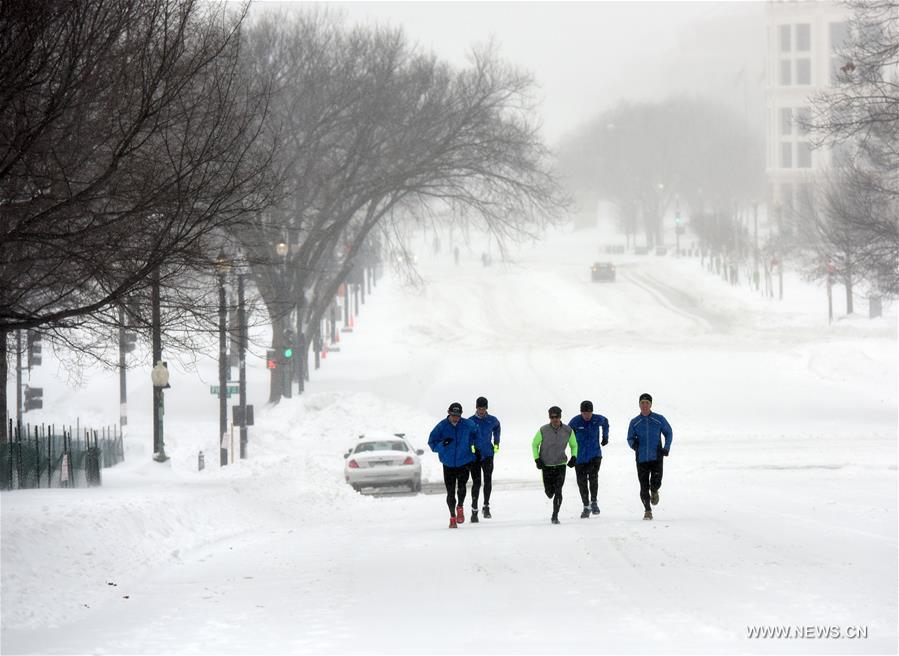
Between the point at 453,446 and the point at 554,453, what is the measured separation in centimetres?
135

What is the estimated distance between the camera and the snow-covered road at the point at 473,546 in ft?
39.8

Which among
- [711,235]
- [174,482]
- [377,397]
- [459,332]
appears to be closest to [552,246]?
[711,235]

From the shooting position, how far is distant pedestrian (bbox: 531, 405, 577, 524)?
19.4m

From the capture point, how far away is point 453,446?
63.2 feet

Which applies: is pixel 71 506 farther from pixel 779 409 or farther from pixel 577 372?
pixel 577 372

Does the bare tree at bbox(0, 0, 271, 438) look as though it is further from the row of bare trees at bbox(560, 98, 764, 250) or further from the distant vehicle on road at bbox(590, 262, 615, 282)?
the row of bare trees at bbox(560, 98, 764, 250)

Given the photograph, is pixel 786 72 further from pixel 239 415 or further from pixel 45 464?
pixel 45 464

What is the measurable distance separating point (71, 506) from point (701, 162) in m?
146

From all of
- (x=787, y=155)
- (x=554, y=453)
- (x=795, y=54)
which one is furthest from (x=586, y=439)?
(x=787, y=155)

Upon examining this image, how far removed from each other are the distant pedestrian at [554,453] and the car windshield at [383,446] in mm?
10199

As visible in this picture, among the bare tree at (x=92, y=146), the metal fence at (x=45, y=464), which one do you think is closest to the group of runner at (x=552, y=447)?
the bare tree at (x=92, y=146)

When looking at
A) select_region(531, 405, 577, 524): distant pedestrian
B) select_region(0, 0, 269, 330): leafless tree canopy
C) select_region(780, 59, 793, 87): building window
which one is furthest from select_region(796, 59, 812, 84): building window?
select_region(0, 0, 269, 330): leafless tree canopy

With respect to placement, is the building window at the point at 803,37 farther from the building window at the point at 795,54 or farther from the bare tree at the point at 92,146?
the bare tree at the point at 92,146

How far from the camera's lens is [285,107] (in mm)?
44281
